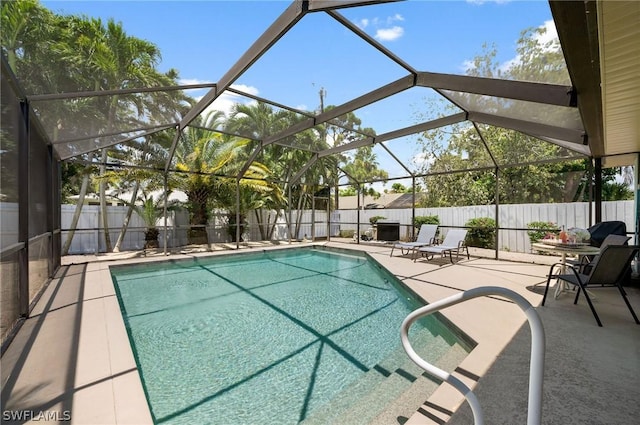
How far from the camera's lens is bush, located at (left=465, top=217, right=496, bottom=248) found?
10820 mm

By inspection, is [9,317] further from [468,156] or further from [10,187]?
[468,156]

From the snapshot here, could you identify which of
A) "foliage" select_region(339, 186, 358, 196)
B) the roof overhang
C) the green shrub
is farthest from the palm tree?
"foliage" select_region(339, 186, 358, 196)

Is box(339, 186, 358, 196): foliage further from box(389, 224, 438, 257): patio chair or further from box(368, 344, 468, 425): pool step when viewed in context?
box(368, 344, 468, 425): pool step

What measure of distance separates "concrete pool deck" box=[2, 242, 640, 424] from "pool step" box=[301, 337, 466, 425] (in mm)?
215

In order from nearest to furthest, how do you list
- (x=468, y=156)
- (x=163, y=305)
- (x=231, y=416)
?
(x=231, y=416) < (x=163, y=305) < (x=468, y=156)

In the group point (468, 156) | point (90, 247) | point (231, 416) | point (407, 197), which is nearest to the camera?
point (231, 416)

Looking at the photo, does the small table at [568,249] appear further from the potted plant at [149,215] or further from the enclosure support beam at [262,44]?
the potted plant at [149,215]

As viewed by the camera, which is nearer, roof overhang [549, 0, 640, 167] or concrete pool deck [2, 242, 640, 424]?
roof overhang [549, 0, 640, 167]

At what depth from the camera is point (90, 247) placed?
9945 mm

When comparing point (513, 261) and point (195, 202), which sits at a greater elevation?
point (195, 202)

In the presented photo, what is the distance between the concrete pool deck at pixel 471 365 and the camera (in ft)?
6.33

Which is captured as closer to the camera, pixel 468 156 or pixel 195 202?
pixel 195 202

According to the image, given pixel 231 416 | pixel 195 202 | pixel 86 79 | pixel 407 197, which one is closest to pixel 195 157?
pixel 195 202

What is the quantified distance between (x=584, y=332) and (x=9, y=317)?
6358 millimetres
